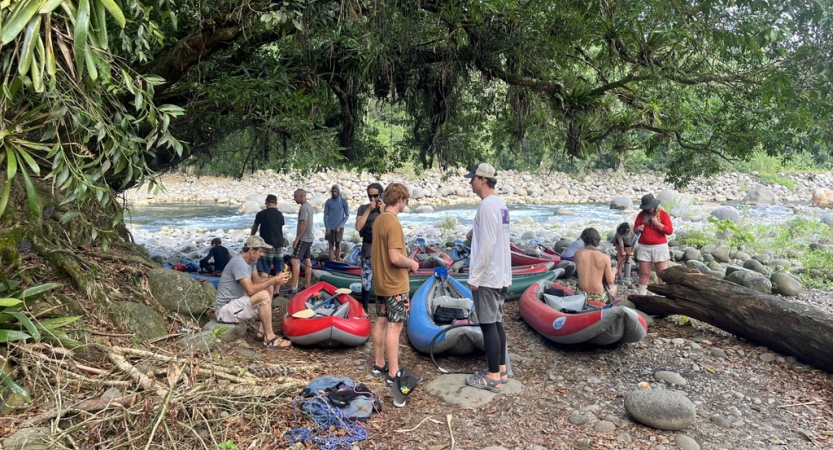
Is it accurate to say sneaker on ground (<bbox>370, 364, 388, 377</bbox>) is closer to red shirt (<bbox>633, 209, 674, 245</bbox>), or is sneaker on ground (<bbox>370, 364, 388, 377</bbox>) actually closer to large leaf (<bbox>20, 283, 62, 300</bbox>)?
large leaf (<bbox>20, 283, 62, 300</bbox>)

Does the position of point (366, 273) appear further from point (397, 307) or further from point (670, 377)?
point (670, 377)

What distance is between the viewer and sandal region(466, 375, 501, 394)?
3.72 m

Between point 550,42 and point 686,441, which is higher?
point 550,42

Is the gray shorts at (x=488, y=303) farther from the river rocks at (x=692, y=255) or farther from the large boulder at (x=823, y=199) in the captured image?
the large boulder at (x=823, y=199)

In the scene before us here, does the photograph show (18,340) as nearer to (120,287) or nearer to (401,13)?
(120,287)

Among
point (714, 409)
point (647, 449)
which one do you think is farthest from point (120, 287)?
point (714, 409)

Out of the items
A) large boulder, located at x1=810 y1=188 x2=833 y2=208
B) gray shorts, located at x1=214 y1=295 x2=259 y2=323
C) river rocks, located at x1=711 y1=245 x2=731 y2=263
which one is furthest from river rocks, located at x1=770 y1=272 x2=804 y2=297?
large boulder, located at x1=810 y1=188 x2=833 y2=208

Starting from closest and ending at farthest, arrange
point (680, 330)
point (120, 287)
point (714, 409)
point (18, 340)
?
point (18, 340) < point (714, 409) < point (120, 287) < point (680, 330)

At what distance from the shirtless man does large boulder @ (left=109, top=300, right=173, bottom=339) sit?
3853 mm

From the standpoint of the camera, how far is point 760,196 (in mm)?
24406

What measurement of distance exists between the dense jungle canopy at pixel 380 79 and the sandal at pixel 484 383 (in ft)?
8.05

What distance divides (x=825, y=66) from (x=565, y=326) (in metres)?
2.74

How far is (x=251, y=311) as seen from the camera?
4.78 m

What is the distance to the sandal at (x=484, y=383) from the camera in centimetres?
372
